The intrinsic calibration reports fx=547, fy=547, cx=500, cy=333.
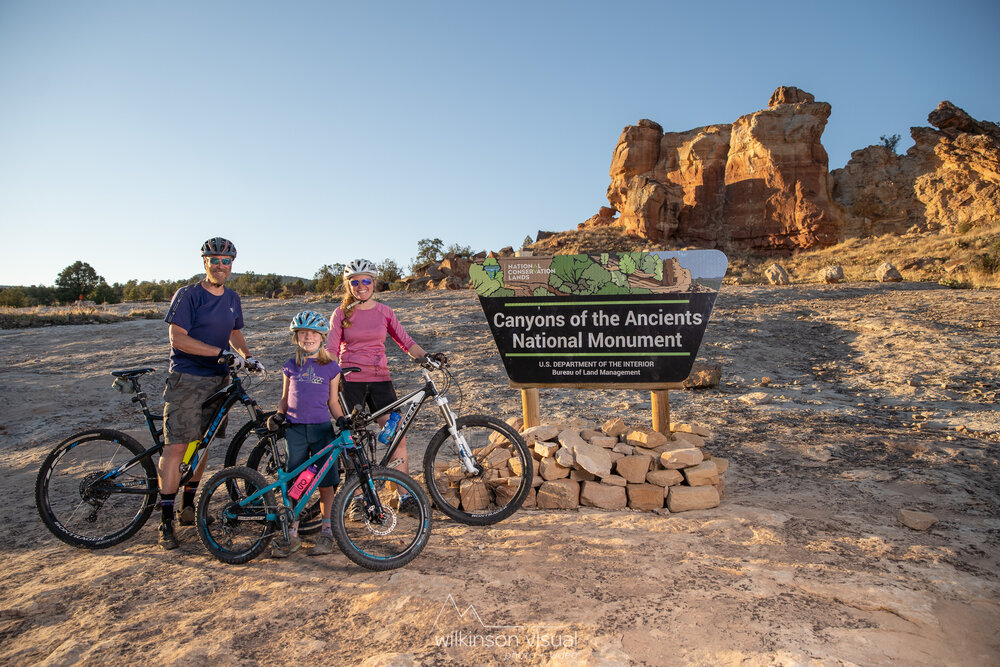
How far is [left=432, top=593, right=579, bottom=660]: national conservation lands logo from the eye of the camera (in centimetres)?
261

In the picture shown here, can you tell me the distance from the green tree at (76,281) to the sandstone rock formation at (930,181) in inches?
2100

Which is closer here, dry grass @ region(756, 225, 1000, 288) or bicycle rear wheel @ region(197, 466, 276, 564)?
bicycle rear wheel @ region(197, 466, 276, 564)

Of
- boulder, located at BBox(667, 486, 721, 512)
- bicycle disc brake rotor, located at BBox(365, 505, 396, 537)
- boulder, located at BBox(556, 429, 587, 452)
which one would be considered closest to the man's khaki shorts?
bicycle disc brake rotor, located at BBox(365, 505, 396, 537)

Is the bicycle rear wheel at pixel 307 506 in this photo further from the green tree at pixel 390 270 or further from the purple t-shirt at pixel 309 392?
the green tree at pixel 390 270

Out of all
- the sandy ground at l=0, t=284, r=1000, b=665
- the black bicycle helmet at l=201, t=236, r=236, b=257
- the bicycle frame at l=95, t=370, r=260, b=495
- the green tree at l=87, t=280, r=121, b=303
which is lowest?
the sandy ground at l=0, t=284, r=1000, b=665

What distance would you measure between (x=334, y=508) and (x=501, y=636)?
130 cm

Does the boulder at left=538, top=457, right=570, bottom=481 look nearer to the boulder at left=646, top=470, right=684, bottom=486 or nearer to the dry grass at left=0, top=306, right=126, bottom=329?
the boulder at left=646, top=470, right=684, bottom=486

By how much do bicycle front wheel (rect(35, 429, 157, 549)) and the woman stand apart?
1.60 m

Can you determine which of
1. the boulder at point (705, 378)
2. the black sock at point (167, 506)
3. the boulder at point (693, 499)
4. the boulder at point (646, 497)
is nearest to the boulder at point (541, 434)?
the boulder at point (646, 497)

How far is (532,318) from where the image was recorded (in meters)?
5.30

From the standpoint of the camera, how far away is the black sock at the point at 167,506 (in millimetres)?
3883

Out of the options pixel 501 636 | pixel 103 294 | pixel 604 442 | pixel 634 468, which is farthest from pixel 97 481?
pixel 103 294

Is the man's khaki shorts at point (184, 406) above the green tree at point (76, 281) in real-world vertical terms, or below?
below

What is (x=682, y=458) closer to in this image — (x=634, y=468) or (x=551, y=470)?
(x=634, y=468)
